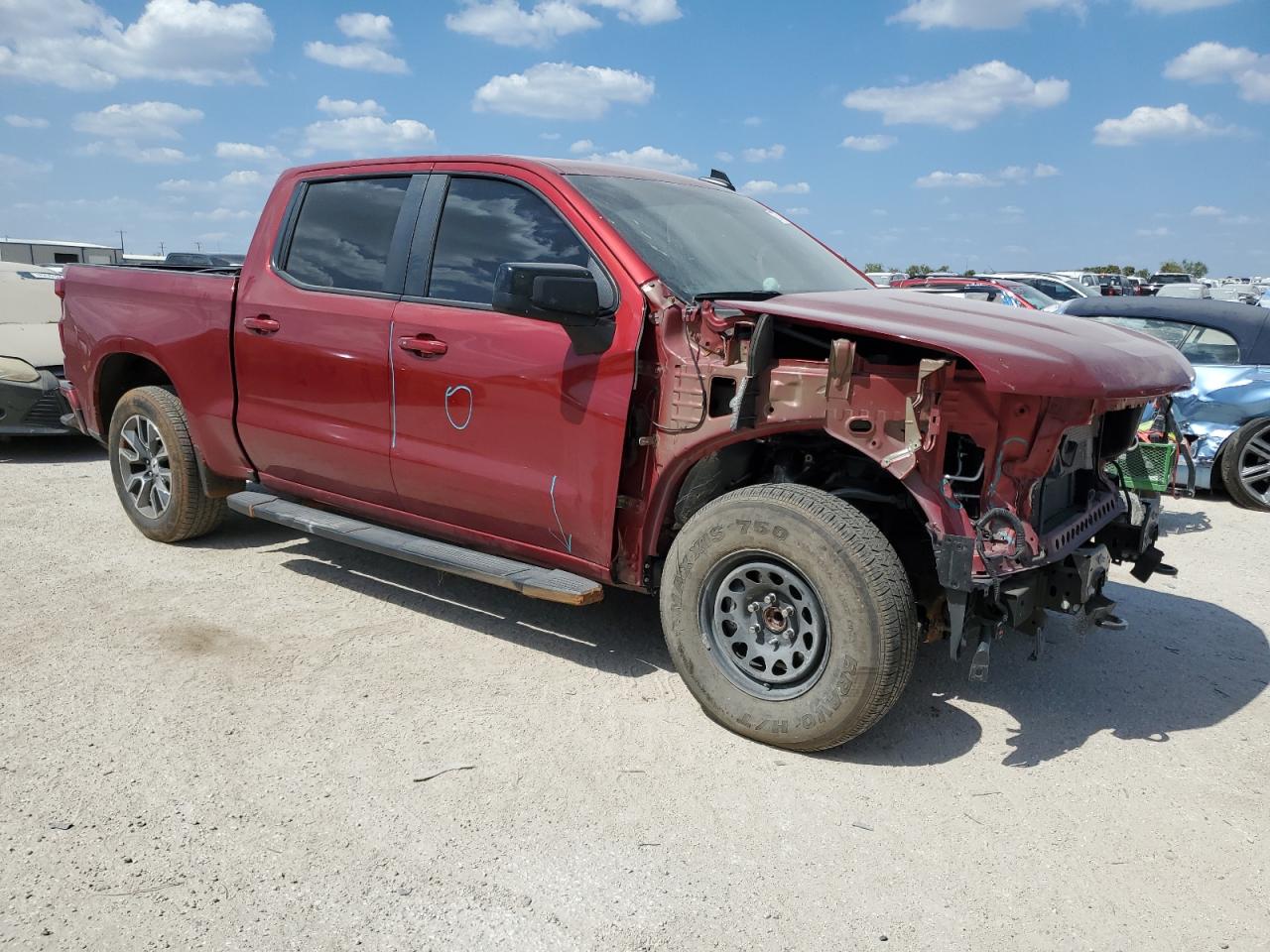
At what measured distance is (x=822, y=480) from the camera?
373 centimetres

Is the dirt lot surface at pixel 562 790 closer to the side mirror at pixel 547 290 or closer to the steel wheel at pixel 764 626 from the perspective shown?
the steel wheel at pixel 764 626

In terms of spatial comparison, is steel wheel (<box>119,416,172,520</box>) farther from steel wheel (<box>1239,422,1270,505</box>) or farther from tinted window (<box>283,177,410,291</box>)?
steel wheel (<box>1239,422,1270,505</box>)

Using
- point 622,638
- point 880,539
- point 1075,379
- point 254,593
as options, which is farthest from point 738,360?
point 254,593

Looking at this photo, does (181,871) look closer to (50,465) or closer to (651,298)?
(651,298)

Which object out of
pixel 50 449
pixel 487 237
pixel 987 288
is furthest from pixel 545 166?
pixel 987 288

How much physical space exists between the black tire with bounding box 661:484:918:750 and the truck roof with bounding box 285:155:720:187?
155cm

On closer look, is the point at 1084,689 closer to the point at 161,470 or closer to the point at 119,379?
the point at 161,470

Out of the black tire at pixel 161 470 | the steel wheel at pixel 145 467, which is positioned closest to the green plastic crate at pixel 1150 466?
the black tire at pixel 161 470

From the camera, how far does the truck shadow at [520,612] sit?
14.1 ft

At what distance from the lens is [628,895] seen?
8.74 feet

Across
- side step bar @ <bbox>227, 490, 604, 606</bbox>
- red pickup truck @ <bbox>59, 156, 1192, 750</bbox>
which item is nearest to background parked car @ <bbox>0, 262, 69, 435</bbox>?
side step bar @ <bbox>227, 490, 604, 606</bbox>

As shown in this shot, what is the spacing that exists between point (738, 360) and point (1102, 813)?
72.3 inches

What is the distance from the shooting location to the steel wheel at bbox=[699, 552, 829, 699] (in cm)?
334

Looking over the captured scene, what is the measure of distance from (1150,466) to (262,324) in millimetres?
4436
